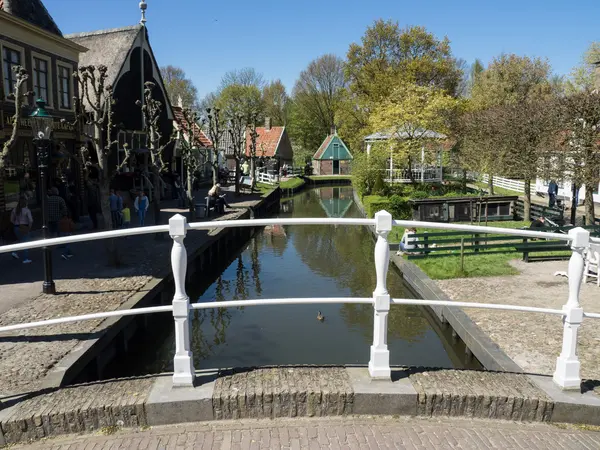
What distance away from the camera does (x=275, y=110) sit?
7669cm

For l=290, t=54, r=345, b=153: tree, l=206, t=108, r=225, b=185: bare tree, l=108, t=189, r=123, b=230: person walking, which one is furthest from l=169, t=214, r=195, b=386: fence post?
l=290, t=54, r=345, b=153: tree

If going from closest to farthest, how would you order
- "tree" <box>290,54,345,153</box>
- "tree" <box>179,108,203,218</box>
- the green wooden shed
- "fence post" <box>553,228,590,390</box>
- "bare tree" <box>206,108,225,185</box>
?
"fence post" <box>553,228,590,390</box> < "tree" <box>179,108,203,218</box> < "bare tree" <box>206,108,225,185</box> < the green wooden shed < "tree" <box>290,54,345,153</box>

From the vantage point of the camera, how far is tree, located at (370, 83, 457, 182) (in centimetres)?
2942

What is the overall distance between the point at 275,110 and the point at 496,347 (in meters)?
72.4

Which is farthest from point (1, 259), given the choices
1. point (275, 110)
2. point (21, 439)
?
point (275, 110)

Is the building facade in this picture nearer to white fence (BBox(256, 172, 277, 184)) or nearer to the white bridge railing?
the white bridge railing

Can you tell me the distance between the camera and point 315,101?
6938 centimetres

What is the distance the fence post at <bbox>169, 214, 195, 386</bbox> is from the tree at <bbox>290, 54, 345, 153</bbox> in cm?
6532

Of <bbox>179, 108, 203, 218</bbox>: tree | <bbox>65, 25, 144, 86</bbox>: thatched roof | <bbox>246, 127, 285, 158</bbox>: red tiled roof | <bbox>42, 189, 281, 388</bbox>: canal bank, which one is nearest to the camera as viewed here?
<bbox>42, 189, 281, 388</bbox>: canal bank

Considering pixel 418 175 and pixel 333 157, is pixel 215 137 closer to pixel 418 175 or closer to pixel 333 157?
pixel 418 175

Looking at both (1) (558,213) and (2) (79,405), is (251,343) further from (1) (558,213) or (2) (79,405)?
(1) (558,213)

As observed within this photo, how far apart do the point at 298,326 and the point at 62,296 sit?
13.9 ft

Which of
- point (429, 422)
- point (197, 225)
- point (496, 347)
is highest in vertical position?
point (197, 225)

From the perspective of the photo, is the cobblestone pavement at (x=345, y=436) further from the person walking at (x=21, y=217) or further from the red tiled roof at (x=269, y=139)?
the red tiled roof at (x=269, y=139)
